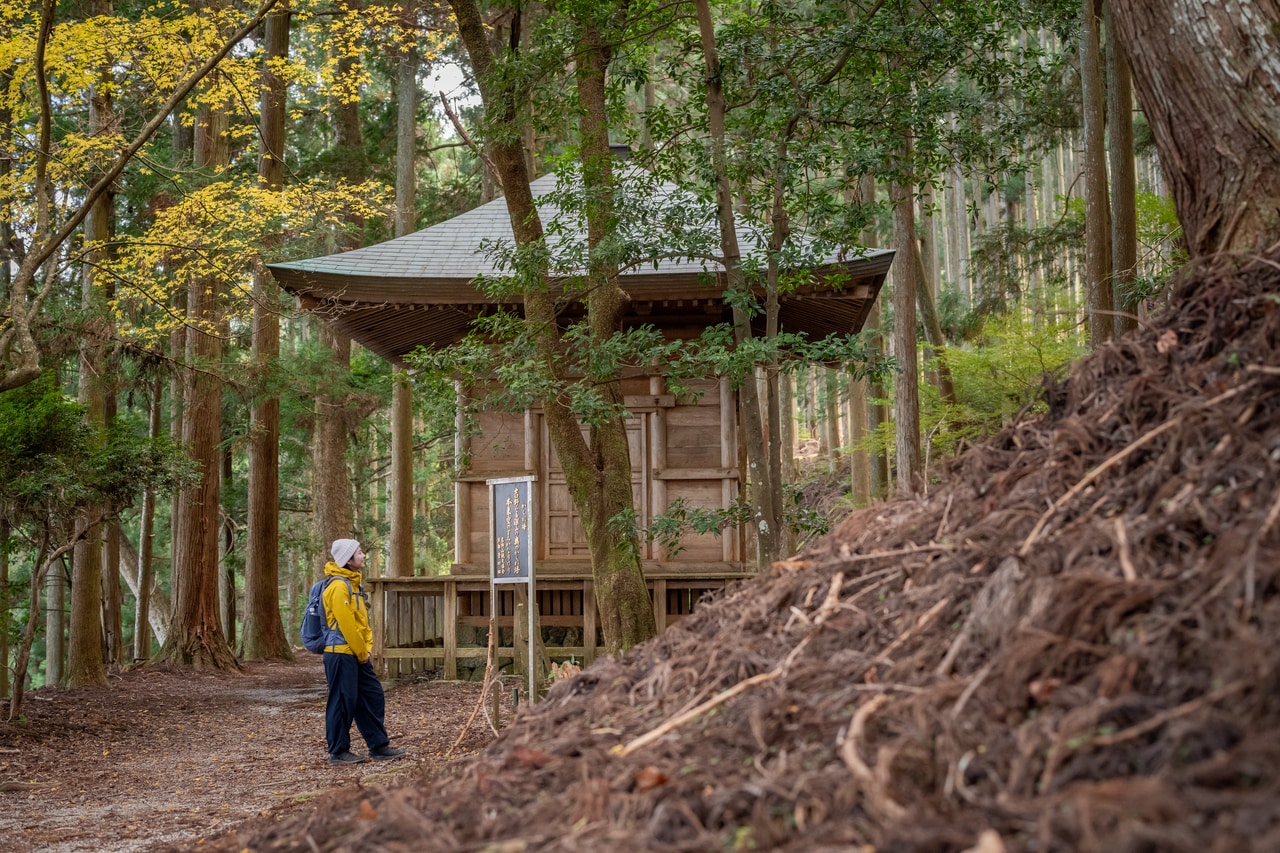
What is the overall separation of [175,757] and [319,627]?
2.27m

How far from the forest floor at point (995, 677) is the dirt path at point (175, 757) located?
166cm

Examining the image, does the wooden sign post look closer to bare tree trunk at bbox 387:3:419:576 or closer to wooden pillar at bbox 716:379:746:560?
wooden pillar at bbox 716:379:746:560

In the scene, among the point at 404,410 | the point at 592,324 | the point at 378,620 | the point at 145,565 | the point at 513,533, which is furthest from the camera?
the point at 404,410

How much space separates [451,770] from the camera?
398 cm

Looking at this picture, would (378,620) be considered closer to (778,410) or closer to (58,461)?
(58,461)

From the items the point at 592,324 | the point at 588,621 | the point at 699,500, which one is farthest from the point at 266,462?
the point at 592,324

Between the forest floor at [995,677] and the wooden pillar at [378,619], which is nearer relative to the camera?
the forest floor at [995,677]

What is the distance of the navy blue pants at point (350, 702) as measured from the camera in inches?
277

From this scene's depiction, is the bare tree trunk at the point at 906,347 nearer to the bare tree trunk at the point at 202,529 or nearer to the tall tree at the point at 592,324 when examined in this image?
the tall tree at the point at 592,324

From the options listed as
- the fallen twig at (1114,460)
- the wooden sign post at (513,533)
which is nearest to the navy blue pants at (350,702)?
the wooden sign post at (513,533)

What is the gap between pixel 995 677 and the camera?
2652mm

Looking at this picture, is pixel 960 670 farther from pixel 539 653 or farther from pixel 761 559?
pixel 539 653

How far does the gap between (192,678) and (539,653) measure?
722cm

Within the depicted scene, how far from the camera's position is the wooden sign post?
7.58m
